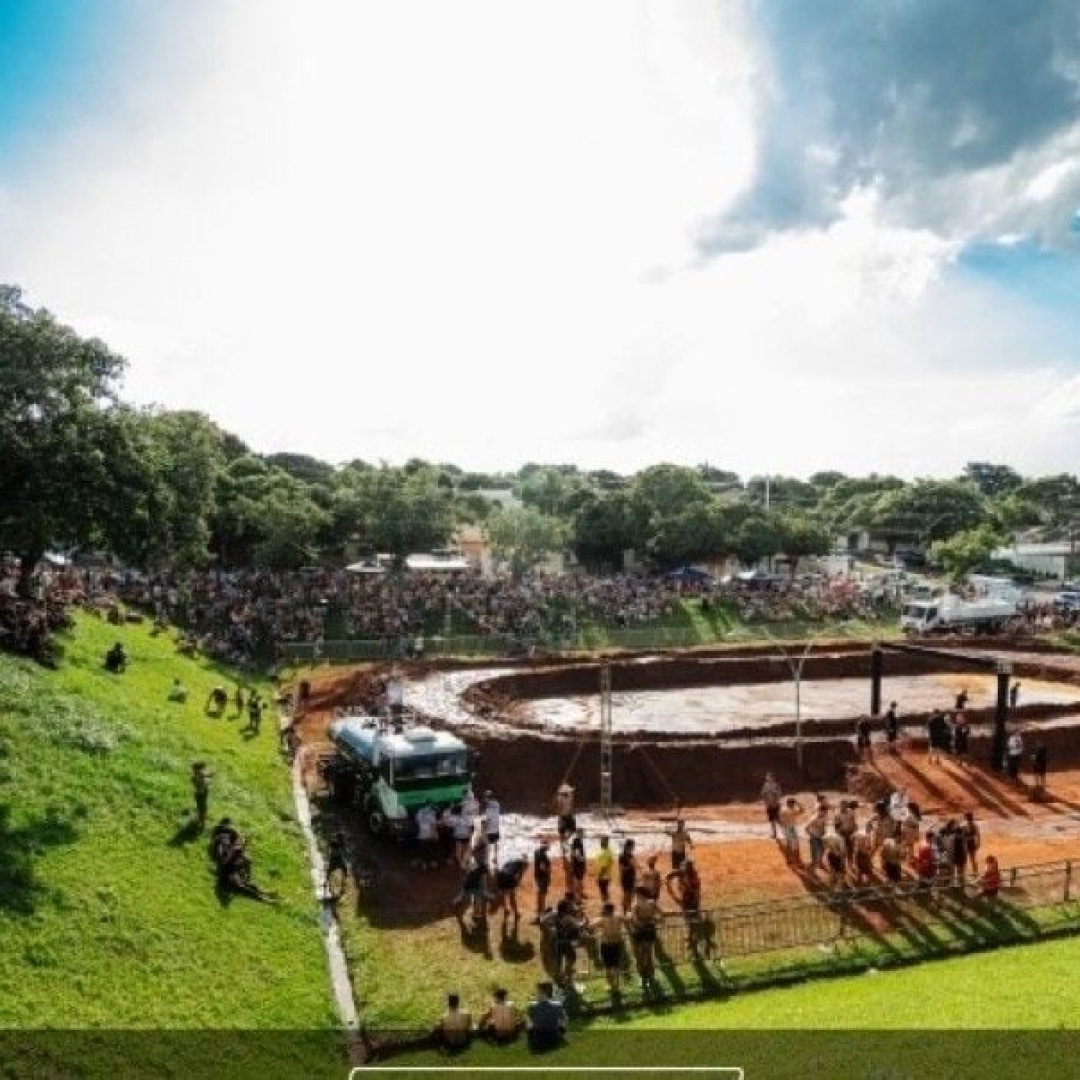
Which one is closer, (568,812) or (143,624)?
(568,812)

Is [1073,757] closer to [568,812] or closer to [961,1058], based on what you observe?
[568,812]

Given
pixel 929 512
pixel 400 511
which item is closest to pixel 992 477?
pixel 929 512

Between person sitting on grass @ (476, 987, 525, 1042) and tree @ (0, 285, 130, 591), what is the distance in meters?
14.6

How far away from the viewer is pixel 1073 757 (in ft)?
120

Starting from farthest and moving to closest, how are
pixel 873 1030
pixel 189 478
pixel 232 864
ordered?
pixel 189 478 < pixel 232 864 < pixel 873 1030

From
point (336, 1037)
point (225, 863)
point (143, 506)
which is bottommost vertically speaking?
point (336, 1037)

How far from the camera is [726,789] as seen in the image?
1283 inches

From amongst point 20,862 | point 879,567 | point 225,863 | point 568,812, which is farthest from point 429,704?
point 879,567

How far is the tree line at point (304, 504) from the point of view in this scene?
2395 cm

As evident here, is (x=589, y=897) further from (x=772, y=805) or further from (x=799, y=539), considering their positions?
(x=799, y=539)

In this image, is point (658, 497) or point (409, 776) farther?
point (658, 497)

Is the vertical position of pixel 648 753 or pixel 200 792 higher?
pixel 200 792

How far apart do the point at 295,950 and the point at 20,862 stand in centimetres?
475

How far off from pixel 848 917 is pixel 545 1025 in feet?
25.6
